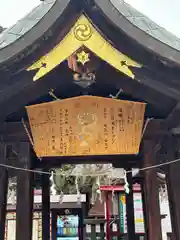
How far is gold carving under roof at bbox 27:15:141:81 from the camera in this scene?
2.88 m

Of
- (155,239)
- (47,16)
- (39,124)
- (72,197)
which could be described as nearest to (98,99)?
(39,124)

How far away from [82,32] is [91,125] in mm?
992

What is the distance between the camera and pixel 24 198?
11.4 feet

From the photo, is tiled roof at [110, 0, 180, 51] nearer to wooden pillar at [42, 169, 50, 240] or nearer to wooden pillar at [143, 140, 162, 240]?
wooden pillar at [143, 140, 162, 240]

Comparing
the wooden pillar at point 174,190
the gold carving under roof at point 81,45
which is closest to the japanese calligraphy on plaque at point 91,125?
the wooden pillar at point 174,190

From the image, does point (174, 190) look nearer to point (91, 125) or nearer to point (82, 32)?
point (91, 125)

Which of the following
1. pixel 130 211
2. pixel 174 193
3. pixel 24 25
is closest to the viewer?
pixel 24 25

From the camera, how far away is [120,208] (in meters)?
10.1

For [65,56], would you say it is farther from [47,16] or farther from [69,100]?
[69,100]

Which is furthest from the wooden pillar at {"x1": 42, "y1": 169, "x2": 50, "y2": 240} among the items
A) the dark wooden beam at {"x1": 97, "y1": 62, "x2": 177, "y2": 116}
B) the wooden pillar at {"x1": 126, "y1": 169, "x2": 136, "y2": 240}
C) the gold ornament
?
the gold ornament

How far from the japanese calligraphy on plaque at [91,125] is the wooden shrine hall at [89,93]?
0.01m

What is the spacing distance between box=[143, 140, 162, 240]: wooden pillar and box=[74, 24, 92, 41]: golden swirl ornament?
1368 mm

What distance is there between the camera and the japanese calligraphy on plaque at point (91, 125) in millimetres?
3449

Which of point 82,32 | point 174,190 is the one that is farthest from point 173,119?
point 82,32
